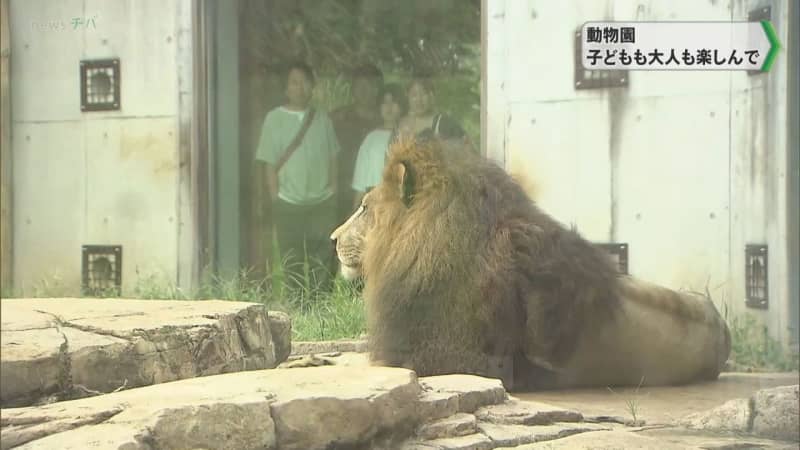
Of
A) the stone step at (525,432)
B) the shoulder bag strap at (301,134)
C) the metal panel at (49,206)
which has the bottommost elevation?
the stone step at (525,432)

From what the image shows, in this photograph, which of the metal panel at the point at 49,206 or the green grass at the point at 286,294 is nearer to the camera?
the metal panel at the point at 49,206

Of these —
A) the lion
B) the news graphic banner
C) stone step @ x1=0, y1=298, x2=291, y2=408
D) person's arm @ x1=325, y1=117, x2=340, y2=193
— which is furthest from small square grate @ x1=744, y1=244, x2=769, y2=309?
stone step @ x1=0, y1=298, x2=291, y2=408

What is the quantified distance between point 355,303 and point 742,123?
1.19 meters

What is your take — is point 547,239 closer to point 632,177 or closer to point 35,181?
point 632,177

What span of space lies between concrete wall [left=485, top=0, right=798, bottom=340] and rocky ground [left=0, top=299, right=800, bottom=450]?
40cm

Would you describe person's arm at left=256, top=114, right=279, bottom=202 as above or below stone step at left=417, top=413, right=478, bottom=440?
above

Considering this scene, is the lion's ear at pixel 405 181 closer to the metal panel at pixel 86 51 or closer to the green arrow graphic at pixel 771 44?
the metal panel at pixel 86 51

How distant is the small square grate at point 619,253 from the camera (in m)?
3.00

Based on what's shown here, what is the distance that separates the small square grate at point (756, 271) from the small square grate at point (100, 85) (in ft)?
5.67

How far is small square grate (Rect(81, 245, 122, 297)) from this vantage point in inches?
107

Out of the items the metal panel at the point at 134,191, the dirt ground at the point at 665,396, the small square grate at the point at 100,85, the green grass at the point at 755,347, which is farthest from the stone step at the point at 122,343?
the green grass at the point at 755,347

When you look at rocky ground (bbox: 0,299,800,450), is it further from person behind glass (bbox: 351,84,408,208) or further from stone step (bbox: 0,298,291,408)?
person behind glass (bbox: 351,84,408,208)

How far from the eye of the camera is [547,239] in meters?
3.04

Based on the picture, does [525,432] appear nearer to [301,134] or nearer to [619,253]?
[619,253]
